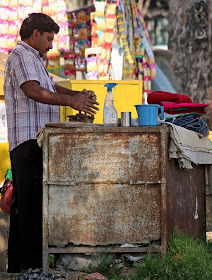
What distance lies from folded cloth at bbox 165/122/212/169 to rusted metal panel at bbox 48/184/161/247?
0.31 m

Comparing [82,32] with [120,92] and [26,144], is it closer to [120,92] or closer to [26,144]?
[120,92]

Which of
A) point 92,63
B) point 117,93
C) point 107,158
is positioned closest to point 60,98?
point 107,158

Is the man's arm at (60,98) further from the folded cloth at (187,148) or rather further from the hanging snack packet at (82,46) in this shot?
the hanging snack packet at (82,46)

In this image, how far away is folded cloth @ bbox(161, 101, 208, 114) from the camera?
5459 mm

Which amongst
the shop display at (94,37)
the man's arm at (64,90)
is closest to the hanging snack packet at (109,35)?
the shop display at (94,37)

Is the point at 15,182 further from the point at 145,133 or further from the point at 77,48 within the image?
the point at 77,48

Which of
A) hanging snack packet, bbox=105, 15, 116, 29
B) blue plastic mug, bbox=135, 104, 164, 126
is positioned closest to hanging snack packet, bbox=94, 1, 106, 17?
hanging snack packet, bbox=105, 15, 116, 29

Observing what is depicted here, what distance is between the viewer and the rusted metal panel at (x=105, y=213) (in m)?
4.80

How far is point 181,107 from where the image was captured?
18.0ft

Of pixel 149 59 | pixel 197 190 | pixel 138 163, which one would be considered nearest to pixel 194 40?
pixel 149 59

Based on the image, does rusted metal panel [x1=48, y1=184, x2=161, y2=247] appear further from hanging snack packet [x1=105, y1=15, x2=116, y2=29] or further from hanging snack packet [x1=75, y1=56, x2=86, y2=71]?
hanging snack packet [x1=75, y1=56, x2=86, y2=71]

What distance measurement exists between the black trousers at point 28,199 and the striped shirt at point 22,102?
8cm

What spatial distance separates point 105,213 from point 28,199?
0.61m

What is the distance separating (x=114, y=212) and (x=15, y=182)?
777mm
